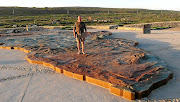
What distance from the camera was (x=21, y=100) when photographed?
4.01 meters

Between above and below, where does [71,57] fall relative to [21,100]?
above

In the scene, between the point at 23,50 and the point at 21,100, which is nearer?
the point at 21,100

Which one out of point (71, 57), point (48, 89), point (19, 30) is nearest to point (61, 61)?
point (71, 57)

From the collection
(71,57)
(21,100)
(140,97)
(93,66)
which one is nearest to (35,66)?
(71,57)

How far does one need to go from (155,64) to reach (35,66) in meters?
4.08

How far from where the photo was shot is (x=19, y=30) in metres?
18.2

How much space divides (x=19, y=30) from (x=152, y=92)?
16587mm

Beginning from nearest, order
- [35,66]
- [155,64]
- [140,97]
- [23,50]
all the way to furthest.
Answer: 1. [140,97]
2. [155,64]
3. [35,66]
4. [23,50]

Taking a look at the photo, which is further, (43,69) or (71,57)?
(71,57)

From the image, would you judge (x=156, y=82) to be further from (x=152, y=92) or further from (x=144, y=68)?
(x=144, y=68)

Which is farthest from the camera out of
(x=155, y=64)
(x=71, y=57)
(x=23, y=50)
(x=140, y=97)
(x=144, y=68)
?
(x=23, y=50)

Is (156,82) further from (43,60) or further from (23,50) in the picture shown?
(23,50)

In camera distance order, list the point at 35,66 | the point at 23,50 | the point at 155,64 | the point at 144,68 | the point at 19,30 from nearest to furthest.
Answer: the point at 144,68, the point at 155,64, the point at 35,66, the point at 23,50, the point at 19,30

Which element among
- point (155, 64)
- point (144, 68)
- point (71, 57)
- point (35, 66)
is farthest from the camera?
point (71, 57)
